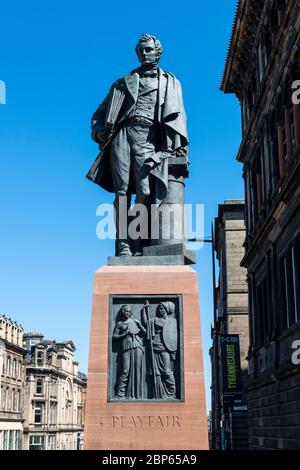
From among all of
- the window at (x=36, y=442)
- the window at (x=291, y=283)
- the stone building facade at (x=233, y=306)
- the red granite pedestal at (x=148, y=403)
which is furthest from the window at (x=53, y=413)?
the red granite pedestal at (x=148, y=403)

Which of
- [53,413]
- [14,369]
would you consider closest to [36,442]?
[53,413]

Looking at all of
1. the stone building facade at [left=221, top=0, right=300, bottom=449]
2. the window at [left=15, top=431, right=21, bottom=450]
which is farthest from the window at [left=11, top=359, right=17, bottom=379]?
the stone building facade at [left=221, top=0, right=300, bottom=449]

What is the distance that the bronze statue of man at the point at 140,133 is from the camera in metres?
9.25

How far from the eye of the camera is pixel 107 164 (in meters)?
9.73

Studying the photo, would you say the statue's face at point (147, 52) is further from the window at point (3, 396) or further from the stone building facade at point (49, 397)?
the stone building facade at point (49, 397)

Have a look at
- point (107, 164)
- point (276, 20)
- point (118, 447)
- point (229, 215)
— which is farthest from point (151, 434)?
point (229, 215)

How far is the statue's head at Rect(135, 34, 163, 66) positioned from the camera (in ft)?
31.7

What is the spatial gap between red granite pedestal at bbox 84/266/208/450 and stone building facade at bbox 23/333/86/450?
9074 centimetres

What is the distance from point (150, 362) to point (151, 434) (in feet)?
2.69

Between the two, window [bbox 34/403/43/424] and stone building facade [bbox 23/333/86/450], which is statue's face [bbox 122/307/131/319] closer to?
stone building facade [bbox 23/333/86/450]

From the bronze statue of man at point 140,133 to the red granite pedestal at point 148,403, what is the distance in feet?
3.05

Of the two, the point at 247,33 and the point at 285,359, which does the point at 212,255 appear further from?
the point at 247,33
